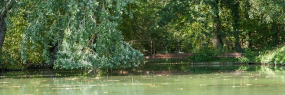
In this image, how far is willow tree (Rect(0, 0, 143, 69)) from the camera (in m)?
16.0

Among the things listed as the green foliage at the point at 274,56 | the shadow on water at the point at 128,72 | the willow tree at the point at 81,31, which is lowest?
the shadow on water at the point at 128,72

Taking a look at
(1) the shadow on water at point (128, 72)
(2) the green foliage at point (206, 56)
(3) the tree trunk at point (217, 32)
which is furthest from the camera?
(2) the green foliage at point (206, 56)

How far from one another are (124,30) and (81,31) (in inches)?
607

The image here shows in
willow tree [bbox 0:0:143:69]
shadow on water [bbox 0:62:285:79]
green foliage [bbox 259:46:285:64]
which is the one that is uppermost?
willow tree [bbox 0:0:143:69]

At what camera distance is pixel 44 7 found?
16.5 m

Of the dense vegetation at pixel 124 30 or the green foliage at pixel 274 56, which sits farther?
the green foliage at pixel 274 56

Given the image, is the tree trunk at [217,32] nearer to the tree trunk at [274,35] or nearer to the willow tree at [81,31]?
the tree trunk at [274,35]

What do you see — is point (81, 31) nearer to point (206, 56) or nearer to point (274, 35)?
point (206, 56)

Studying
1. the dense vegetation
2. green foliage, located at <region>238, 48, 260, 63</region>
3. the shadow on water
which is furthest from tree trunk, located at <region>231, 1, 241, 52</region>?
the shadow on water

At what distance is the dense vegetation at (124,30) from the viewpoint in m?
16.3

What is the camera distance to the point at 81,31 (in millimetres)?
15852

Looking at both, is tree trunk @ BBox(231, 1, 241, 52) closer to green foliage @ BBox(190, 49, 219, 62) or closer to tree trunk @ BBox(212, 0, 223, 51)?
tree trunk @ BBox(212, 0, 223, 51)

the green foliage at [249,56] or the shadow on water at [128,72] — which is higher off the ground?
the green foliage at [249,56]

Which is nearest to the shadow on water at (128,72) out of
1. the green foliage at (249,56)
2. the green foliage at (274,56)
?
the green foliage at (274,56)
